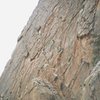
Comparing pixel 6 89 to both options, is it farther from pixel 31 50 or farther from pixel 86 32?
pixel 86 32

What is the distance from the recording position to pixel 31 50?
2830cm

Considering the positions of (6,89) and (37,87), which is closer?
(37,87)

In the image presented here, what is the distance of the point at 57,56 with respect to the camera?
25.5 meters

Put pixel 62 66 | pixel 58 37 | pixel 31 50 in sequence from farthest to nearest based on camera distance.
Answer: pixel 31 50, pixel 58 37, pixel 62 66

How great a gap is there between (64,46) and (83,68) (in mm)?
3057

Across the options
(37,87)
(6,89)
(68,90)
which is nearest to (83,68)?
(68,90)

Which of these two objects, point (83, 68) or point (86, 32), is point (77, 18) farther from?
point (83, 68)

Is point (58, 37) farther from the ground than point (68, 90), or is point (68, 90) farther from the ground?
point (58, 37)

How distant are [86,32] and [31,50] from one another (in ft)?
20.3

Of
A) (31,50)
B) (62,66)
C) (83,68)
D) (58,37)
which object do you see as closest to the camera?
(83,68)

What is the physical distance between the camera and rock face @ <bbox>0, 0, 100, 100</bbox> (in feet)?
74.3

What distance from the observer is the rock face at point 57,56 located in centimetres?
2266

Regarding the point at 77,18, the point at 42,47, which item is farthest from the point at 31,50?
the point at 77,18

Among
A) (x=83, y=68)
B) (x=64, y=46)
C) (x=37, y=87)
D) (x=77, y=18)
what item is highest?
(x=77, y=18)
